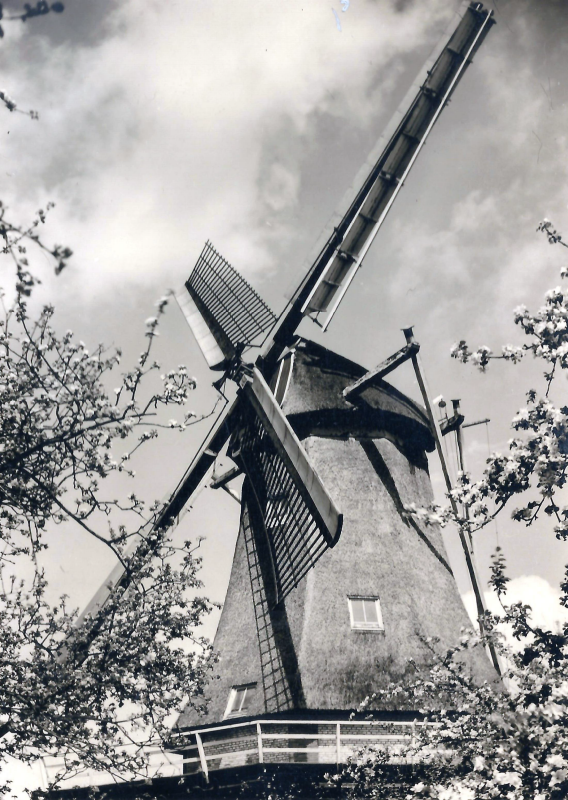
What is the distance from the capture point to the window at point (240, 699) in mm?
8750

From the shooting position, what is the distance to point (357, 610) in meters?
9.18

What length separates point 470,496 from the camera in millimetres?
5660

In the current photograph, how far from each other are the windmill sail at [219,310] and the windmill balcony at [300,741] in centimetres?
640

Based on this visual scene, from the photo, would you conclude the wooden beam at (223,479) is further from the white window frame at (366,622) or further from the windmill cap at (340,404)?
the white window frame at (366,622)

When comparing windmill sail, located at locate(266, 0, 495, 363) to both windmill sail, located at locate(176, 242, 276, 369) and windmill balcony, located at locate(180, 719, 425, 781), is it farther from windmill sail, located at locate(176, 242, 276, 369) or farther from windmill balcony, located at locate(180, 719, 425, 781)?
windmill balcony, located at locate(180, 719, 425, 781)

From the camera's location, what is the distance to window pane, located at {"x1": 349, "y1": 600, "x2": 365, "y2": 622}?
9086mm

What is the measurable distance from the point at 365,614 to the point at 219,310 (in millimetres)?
6778

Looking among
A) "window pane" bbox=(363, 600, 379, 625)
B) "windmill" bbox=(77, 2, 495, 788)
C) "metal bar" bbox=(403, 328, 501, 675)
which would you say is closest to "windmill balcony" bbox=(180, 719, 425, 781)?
"windmill" bbox=(77, 2, 495, 788)

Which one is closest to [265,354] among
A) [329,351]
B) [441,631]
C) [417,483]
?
[329,351]

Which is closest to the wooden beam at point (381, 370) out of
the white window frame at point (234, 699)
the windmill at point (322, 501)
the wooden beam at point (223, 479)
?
the windmill at point (322, 501)

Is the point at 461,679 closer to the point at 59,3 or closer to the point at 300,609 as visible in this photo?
the point at 300,609

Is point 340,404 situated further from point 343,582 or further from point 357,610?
point 357,610

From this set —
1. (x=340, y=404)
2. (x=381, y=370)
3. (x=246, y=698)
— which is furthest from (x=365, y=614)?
(x=381, y=370)

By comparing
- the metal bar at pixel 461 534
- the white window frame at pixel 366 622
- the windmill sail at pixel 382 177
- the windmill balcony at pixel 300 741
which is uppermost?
the windmill sail at pixel 382 177
